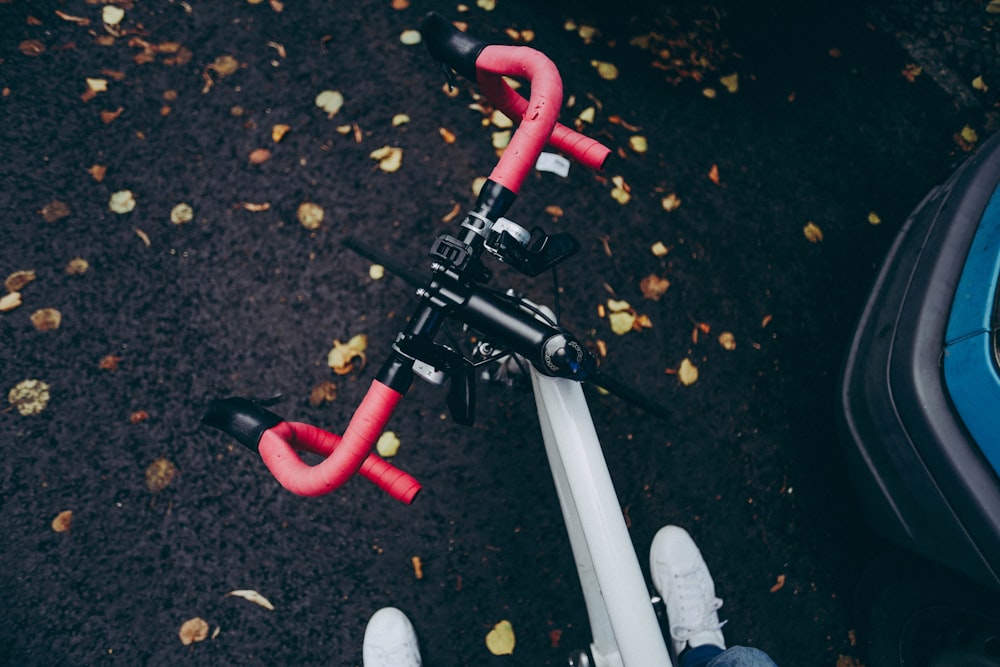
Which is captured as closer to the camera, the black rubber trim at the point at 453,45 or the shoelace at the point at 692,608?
the black rubber trim at the point at 453,45

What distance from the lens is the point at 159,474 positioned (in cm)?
241

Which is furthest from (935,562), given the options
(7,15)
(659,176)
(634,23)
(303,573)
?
(7,15)

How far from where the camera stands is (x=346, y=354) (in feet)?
8.45

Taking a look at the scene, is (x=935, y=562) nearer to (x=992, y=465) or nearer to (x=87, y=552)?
(x=992, y=465)

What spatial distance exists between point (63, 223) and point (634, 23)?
3.27m

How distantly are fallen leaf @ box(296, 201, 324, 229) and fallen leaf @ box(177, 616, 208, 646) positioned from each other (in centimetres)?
187

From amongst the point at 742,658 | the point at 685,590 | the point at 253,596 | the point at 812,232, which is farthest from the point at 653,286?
the point at 253,596

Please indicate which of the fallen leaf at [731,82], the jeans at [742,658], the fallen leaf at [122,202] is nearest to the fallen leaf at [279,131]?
the fallen leaf at [122,202]

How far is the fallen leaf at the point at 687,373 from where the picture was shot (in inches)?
104

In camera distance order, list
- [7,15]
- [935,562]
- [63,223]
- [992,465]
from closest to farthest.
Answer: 1. [992,465]
2. [935,562]
3. [63,223]
4. [7,15]

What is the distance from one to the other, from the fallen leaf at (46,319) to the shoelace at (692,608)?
3103 millimetres

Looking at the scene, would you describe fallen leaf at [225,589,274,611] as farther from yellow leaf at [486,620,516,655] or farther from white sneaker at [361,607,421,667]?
yellow leaf at [486,620,516,655]

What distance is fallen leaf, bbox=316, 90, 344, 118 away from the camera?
2873mm

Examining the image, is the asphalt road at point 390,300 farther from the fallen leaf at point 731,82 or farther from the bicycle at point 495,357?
the bicycle at point 495,357
